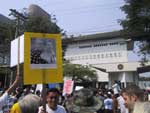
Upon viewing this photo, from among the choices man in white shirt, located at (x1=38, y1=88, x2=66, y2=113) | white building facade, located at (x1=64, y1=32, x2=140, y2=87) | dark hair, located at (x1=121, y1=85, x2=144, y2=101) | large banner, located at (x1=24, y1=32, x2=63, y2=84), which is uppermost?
white building facade, located at (x1=64, y1=32, x2=140, y2=87)

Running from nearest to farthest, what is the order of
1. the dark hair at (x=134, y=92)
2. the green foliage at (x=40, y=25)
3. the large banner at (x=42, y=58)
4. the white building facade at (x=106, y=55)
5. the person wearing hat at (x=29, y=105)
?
the person wearing hat at (x=29, y=105) < the dark hair at (x=134, y=92) < the large banner at (x=42, y=58) < the green foliage at (x=40, y=25) < the white building facade at (x=106, y=55)

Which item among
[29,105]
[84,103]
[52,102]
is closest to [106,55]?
[52,102]

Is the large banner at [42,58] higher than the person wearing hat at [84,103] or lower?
higher

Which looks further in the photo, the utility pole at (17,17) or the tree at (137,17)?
the utility pole at (17,17)

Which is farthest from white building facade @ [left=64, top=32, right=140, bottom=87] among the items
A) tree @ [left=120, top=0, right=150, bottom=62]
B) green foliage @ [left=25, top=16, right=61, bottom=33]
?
tree @ [left=120, top=0, right=150, bottom=62]

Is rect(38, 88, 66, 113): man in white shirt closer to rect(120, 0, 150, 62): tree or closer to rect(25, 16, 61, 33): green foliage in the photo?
rect(120, 0, 150, 62): tree

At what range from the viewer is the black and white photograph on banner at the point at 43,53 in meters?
7.46

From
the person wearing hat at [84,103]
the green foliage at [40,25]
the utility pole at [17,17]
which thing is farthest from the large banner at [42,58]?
the green foliage at [40,25]

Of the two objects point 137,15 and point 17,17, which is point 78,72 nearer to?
point 17,17

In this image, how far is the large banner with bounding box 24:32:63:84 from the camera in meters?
7.31

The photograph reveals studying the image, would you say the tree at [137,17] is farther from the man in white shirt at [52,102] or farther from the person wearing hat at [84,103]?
the person wearing hat at [84,103]

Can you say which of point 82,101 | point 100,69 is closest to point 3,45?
point 100,69

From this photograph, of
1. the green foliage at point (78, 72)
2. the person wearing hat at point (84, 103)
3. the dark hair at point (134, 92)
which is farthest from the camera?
the green foliage at point (78, 72)

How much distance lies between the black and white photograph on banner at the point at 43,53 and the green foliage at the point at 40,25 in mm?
36425
